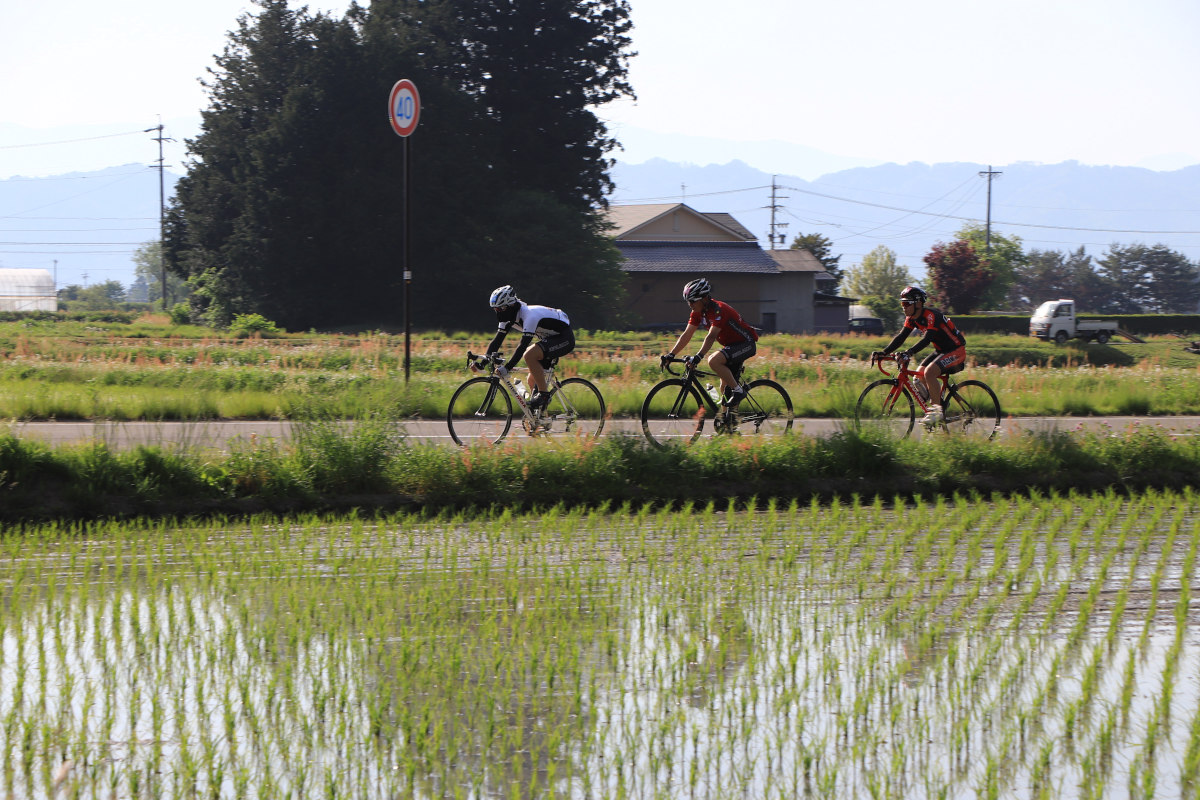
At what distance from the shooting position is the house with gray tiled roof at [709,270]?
6225 cm

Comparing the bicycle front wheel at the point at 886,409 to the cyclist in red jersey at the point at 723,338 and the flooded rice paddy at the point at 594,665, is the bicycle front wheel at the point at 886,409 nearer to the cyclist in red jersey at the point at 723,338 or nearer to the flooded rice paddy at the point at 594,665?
the cyclist in red jersey at the point at 723,338

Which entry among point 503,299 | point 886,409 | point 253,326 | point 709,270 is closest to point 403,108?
point 503,299

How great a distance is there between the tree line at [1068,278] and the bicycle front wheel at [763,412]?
72.1 metres

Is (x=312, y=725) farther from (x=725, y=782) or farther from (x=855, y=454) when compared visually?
(x=855, y=454)

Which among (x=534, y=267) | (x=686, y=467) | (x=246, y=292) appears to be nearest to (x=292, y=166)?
(x=246, y=292)

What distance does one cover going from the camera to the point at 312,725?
4574 millimetres

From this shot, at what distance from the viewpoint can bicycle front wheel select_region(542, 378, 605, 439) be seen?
509 inches

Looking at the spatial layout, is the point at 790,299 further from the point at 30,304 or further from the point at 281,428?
the point at 30,304

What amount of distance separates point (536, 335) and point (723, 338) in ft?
7.17

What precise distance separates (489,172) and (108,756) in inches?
1870

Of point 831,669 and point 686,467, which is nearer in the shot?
point 831,669

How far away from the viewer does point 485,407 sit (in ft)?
42.3

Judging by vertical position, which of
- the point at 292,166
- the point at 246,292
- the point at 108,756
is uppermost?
the point at 292,166

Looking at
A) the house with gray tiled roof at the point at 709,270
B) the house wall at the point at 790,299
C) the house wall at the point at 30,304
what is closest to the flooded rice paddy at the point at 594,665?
the house with gray tiled roof at the point at 709,270
